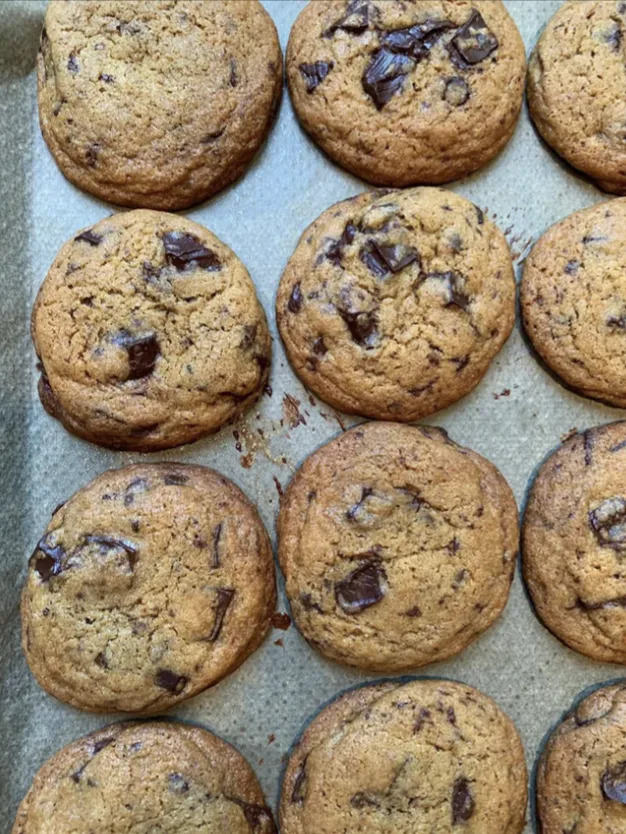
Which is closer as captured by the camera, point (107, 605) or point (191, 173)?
point (107, 605)

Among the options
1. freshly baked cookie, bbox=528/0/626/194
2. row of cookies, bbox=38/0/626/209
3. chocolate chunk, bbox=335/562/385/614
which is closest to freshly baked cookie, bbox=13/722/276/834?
chocolate chunk, bbox=335/562/385/614

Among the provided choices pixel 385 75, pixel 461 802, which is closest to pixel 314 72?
pixel 385 75

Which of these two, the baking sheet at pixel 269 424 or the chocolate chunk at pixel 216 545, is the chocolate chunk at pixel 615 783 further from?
the chocolate chunk at pixel 216 545

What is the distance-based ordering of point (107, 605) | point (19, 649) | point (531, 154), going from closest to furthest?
point (107, 605)
point (19, 649)
point (531, 154)

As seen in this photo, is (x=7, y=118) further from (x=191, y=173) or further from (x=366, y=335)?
(x=366, y=335)

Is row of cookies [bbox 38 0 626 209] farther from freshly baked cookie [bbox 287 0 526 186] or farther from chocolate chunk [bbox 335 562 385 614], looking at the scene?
chocolate chunk [bbox 335 562 385 614]

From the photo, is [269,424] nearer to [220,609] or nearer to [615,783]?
[220,609]

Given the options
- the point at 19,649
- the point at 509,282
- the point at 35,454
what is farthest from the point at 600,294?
the point at 19,649
